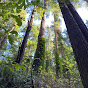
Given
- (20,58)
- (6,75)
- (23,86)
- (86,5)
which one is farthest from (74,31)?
(86,5)

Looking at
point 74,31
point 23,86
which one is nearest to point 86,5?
point 74,31

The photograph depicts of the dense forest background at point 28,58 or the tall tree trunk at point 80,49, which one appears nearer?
the dense forest background at point 28,58

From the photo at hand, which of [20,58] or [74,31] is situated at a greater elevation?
[74,31]

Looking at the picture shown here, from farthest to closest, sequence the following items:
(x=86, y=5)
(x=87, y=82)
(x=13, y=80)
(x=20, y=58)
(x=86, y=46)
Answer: (x=86, y=5), (x=20, y=58), (x=86, y=46), (x=13, y=80), (x=87, y=82)

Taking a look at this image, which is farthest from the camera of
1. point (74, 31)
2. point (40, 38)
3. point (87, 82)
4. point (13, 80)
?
point (40, 38)

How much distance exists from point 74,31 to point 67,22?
0.73 meters

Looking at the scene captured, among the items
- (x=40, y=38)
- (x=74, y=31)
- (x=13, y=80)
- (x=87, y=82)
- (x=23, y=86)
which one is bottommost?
(x=40, y=38)

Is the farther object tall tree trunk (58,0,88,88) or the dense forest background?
tall tree trunk (58,0,88,88)

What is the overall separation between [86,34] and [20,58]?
3.94 metres

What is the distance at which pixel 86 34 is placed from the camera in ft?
10.2

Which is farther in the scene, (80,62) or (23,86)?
(80,62)

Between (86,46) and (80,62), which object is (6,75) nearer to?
(80,62)

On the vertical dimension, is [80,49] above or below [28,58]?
above

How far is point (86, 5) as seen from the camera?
9.43 m
